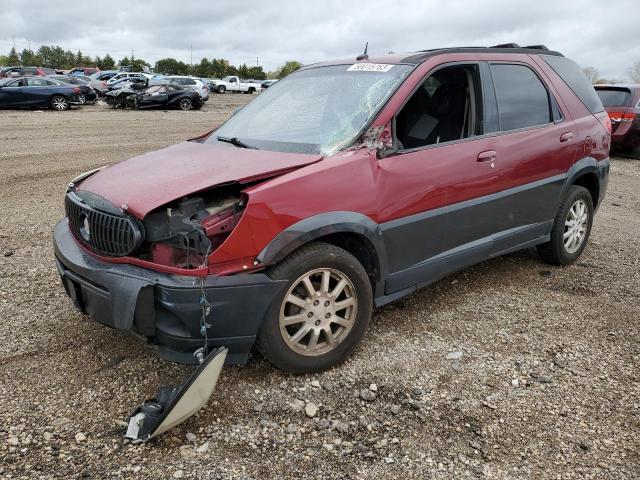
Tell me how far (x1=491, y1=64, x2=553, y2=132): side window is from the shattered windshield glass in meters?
0.91

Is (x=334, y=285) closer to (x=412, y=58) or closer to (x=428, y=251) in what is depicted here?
(x=428, y=251)

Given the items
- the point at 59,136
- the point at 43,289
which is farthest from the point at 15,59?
the point at 43,289

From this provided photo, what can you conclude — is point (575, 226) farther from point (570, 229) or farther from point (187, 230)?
point (187, 230)

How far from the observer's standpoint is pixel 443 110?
4172 mm

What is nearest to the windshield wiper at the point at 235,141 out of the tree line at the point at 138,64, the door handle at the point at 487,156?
the door handle at the point at 487,156

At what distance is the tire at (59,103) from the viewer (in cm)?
2156

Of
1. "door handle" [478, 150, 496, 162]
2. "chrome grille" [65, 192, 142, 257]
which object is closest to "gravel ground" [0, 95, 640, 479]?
"chrome grille" [65, 192, 142, 257]

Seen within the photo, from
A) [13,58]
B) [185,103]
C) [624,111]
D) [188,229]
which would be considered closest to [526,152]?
[188,229]

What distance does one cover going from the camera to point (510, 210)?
4.06m

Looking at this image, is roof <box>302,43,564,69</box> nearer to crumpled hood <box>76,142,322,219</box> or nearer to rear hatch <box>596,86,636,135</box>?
crumpled hood <box>76,142,322,219</box>

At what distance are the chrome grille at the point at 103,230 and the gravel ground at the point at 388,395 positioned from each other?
0.75m

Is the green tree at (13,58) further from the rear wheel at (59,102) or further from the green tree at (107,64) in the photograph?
the rear wheel at (59,102)

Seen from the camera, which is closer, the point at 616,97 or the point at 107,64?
the point at 616,97

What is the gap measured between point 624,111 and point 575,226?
7876 mm
